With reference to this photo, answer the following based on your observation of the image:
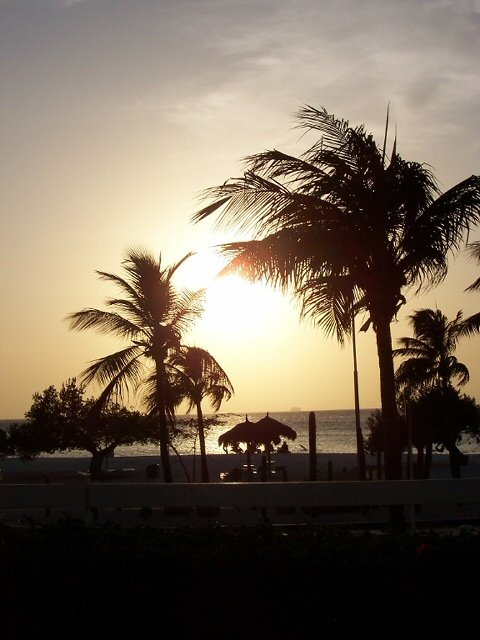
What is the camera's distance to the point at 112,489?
10930 mm

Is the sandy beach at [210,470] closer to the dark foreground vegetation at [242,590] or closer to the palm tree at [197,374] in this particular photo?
the palm tree at [197,374]

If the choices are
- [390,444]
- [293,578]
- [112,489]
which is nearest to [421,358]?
[390,444]

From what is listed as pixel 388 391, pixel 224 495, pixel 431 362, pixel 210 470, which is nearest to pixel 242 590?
pixel 224 495

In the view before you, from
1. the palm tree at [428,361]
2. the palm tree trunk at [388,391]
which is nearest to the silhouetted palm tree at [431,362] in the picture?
the palm tree at [428,361]

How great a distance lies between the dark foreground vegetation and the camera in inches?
273

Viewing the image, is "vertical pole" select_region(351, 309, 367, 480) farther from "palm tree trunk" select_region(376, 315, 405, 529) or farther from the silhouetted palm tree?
"palm tree trunk" select_region(376, 315, 405, 529)

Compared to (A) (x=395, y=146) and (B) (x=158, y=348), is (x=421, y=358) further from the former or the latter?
(A) (x=395, y=146)

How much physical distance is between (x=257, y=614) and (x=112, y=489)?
429 cm

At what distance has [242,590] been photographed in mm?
7043

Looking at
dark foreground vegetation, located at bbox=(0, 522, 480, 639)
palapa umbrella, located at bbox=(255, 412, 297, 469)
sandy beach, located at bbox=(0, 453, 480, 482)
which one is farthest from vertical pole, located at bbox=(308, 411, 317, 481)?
dark foreground vegetation, located at bbox=(0, 522, 480, 639)

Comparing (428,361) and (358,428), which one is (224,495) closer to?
(358,428)

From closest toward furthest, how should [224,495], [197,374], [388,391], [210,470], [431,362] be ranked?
[224,495] < [388,391] < [197,374] < [431,362] < [210,470]

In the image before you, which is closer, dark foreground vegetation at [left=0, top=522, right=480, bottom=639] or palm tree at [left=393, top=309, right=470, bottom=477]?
dark foreground vegetation at [left=0, top=522, right=480, bottom=639]

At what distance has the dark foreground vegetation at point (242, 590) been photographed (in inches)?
273
